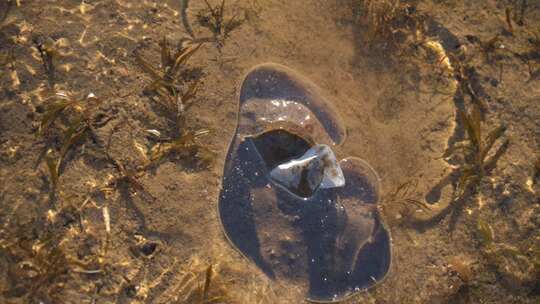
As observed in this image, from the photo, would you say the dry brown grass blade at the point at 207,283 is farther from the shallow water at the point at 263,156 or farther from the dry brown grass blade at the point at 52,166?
the dry brown grass blade at the point at 52,166


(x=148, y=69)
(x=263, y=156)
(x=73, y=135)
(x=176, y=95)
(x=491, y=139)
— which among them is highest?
(x=491, y=139)

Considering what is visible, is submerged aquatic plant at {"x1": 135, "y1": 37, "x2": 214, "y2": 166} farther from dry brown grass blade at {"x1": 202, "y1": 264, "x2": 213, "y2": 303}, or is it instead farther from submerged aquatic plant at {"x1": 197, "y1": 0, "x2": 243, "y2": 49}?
dry brown grass blade at {"x1": 202, "y1": 264, "x2": 213, "y2": 303}

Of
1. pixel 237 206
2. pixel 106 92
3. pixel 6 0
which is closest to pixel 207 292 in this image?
pixel 237 206

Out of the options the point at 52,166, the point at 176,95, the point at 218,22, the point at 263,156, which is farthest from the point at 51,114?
the point at 263,156

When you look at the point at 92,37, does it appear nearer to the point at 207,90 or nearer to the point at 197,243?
the point at 207,90

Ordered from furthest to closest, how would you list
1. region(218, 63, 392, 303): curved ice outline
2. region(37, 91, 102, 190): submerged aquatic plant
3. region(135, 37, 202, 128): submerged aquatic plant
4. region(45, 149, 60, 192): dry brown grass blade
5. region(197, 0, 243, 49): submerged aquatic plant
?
region(197, 0, 243, 49): submerged aquatic plant
region(218, 63, 392, 303): curved ice outline
region(135, 37, 202, 128): submerged aquatic plant
region(37, 91, 102, 190): submerged aquatic plant
region(45, 149, 60, 192): dry brown grass blade

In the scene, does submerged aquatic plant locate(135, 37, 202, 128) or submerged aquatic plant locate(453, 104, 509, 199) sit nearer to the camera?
submerged aquatic plant locate(135, 37, 202, 128)

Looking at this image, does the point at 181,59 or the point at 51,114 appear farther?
the point at 181,59

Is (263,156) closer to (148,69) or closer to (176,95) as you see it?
(176,95)

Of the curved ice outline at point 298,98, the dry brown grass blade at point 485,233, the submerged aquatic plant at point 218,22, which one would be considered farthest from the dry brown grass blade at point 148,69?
the dry brown grass blade at point 485,233

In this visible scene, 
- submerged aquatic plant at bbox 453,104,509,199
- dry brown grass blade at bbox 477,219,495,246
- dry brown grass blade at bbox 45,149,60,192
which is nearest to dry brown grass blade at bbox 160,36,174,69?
dry brown grass blade at bbox 45,149,60,192

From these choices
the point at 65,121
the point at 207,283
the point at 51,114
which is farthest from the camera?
the point at 65,121
